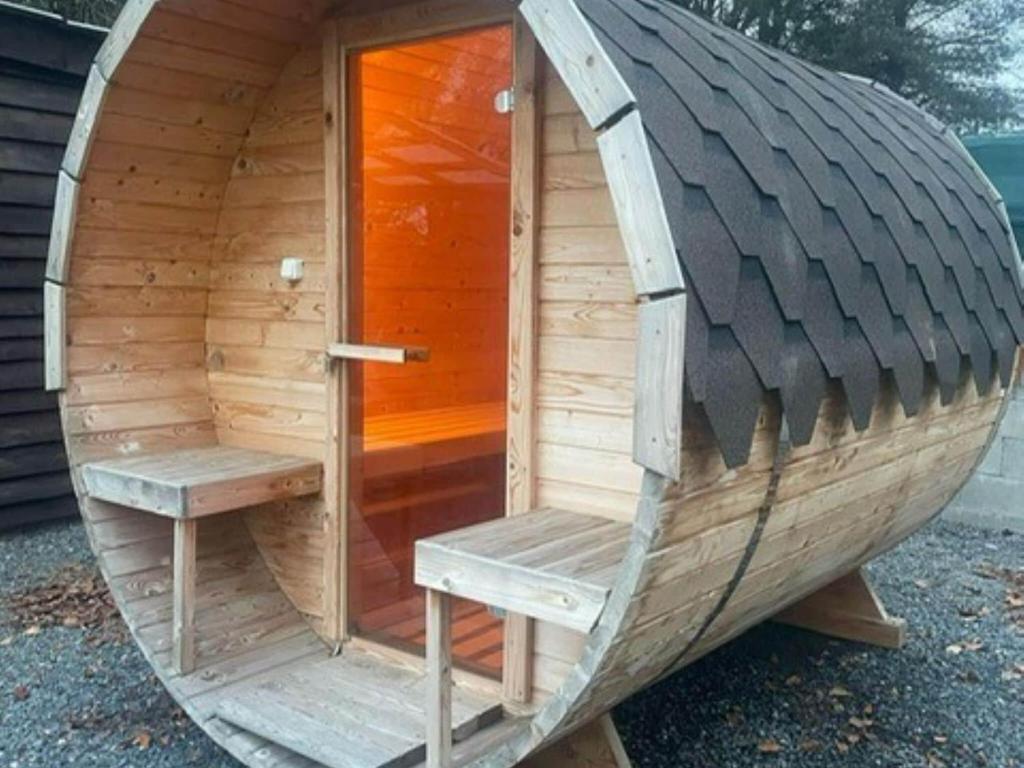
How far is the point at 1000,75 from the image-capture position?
1050 centimetres

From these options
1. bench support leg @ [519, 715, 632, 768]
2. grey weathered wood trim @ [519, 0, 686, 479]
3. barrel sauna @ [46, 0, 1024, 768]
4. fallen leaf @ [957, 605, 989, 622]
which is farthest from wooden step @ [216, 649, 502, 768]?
fallen leaf @ [957, 605, 989, 622]

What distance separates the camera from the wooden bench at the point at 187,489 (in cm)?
303

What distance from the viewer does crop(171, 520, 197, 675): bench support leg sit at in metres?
3.07

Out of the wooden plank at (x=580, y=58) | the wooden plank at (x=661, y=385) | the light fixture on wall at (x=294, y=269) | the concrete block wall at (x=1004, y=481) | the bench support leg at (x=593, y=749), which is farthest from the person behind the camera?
the concrete block wall at (x=1004, y=481)

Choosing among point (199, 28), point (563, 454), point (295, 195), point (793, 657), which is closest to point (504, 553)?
point (563, 454)

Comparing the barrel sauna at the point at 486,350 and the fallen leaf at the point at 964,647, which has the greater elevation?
the barrel sauna at the point at 486,350

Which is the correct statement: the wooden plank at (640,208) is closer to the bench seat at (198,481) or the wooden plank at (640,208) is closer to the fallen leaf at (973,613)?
the bench seat at (198,481)

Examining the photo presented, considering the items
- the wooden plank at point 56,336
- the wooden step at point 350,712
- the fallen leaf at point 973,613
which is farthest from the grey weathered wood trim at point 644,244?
the fallen leaf at point 973,613

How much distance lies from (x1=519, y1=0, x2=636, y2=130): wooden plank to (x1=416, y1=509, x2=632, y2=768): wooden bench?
3.12 feet

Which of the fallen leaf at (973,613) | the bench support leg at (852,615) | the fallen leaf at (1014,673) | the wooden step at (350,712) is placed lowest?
the fallen leaf at (1014,673)

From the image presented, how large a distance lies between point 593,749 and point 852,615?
6.36 ft

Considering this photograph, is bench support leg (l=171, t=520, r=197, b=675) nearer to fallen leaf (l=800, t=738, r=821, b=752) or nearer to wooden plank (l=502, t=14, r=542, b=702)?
wooden plank (l=502, t=14, r=542, b=702)

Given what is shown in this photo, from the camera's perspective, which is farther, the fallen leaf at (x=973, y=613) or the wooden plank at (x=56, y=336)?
the fallen leaf at (x=973, y=613)

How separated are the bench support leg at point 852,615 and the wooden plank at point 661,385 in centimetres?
255
